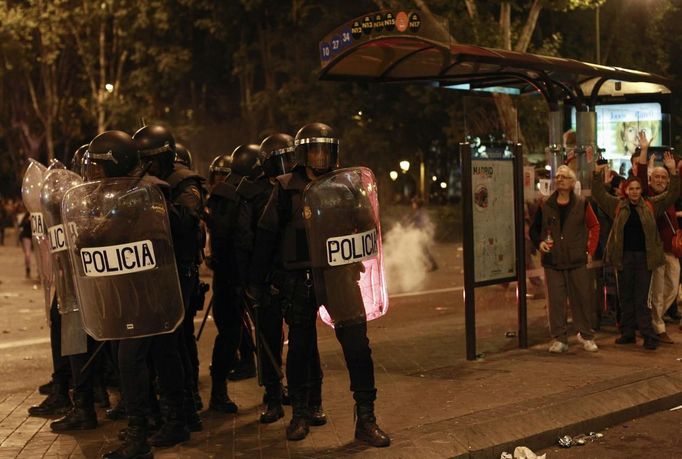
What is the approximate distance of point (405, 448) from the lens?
18.9ft

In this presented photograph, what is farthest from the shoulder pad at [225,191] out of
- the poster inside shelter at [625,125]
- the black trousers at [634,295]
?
the poster inside shelter at [625,125]

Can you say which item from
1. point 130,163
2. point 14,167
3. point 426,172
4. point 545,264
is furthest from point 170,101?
point 130,163

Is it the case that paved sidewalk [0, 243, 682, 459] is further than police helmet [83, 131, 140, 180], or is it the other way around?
paved sidewalk [0, 243, 682, 459]

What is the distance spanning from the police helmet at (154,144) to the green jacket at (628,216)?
4.74 m

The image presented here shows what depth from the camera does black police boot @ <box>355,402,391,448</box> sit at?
582 centimetres

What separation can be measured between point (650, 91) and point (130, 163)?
26.6ft

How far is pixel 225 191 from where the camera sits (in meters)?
6.84

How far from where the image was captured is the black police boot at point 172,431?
19.7 ft

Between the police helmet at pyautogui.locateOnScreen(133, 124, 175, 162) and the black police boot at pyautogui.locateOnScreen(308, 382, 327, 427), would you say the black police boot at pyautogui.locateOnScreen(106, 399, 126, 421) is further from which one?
the police helmet at pyautogui.locateOnScreen(133, 124, 175, 162)

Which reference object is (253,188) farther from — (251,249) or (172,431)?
(172,431)

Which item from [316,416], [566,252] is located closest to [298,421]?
[316,416]

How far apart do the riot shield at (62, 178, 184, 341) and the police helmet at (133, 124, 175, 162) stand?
2.18ft

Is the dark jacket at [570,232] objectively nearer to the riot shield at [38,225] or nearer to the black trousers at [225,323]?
the black trousers at [225,323]

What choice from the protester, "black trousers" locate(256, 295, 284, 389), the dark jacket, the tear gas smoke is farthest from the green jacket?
the tear gas smoke
